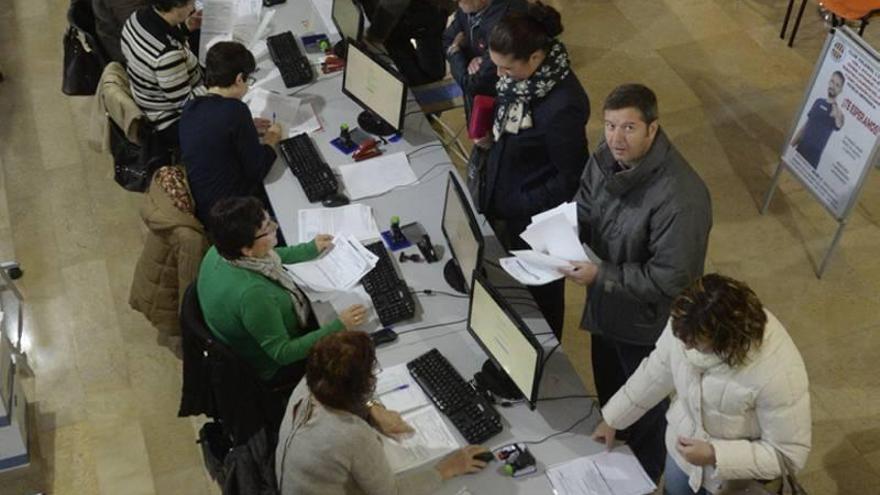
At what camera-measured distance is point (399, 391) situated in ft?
12.0

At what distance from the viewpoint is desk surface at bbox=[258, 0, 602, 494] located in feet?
11.4

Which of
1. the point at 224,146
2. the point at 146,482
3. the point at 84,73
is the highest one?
the point at 224,146

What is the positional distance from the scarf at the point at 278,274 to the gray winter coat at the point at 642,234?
1.08m

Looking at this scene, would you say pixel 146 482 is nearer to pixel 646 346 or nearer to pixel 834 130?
pixel 646 346

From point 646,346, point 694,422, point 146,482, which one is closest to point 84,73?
point 146,482

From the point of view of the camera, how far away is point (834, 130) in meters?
5.03

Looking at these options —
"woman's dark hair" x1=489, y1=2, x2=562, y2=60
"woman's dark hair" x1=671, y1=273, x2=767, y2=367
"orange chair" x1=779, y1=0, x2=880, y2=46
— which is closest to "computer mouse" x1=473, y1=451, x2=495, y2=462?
"woman's dark hair" x1=671, y1=273, x2=767, y2=367

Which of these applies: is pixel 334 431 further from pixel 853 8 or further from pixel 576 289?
pixel 853 8

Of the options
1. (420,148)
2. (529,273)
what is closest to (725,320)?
(529,273)

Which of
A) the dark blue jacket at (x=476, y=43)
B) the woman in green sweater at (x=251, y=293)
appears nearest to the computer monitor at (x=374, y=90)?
the dark blue jacket at (x=476, y=43)

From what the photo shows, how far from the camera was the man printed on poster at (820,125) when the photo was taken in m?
4.96

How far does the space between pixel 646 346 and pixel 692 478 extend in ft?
2.05

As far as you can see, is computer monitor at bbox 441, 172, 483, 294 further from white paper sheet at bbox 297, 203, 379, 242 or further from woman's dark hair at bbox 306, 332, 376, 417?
woman's dark hair at bbox 306, 332, 376, 417

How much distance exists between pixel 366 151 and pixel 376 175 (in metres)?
0.16
